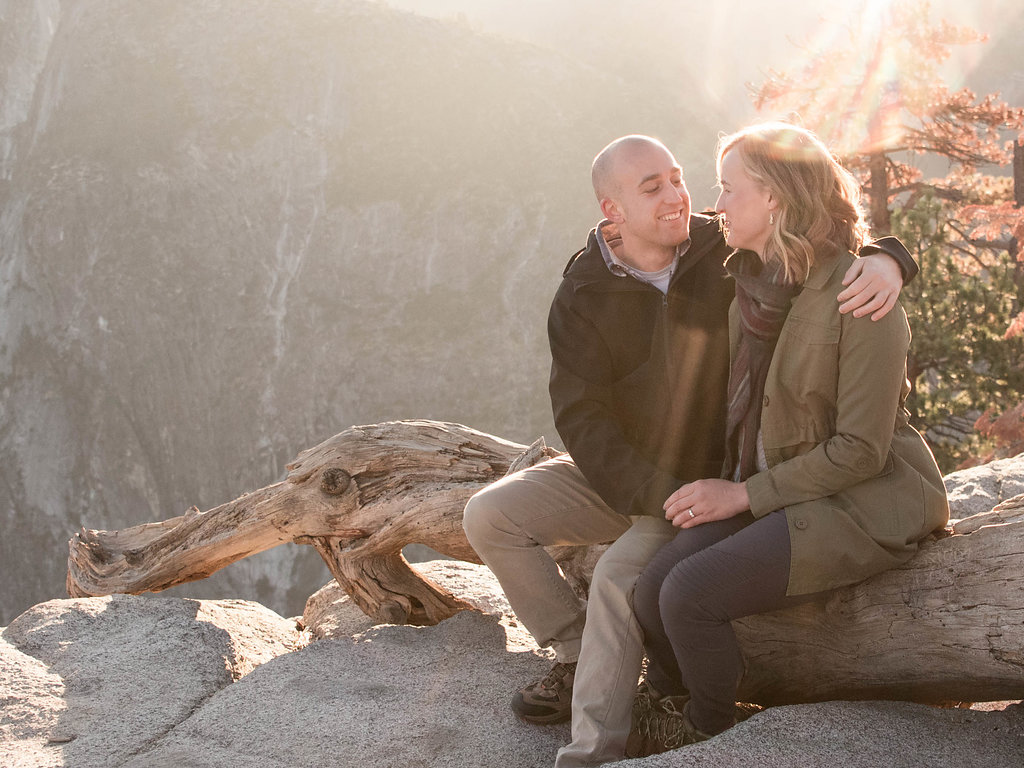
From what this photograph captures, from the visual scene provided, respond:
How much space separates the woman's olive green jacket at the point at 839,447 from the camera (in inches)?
107

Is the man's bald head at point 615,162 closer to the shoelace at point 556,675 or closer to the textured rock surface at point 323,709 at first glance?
the shoelace at point 556,675

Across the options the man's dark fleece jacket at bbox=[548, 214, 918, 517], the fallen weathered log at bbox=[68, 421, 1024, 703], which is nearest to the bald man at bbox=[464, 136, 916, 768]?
the man's dark fleece jacket at bbox=[548, 214, 918, 517]

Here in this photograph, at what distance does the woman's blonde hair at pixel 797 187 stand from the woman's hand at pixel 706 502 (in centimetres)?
71

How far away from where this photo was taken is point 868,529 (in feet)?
9.24

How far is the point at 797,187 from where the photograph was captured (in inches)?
113

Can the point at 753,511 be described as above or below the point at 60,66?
below

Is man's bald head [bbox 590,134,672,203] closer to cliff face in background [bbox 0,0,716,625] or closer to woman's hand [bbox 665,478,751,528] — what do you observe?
woman's hand [bbox 665,478,751,528]

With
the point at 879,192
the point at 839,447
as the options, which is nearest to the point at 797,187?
the point at 839,447

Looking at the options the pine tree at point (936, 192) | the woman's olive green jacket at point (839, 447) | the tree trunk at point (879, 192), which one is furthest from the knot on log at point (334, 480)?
the tree trunk at point (879, 192)

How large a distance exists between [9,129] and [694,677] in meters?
29.3

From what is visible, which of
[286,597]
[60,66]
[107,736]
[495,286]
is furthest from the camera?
[60,66]

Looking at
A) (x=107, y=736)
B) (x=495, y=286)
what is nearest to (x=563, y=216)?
(x=495, y=286)

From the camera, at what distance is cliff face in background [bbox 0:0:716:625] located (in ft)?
70.3

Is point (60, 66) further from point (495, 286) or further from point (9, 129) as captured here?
point (495, 286)
